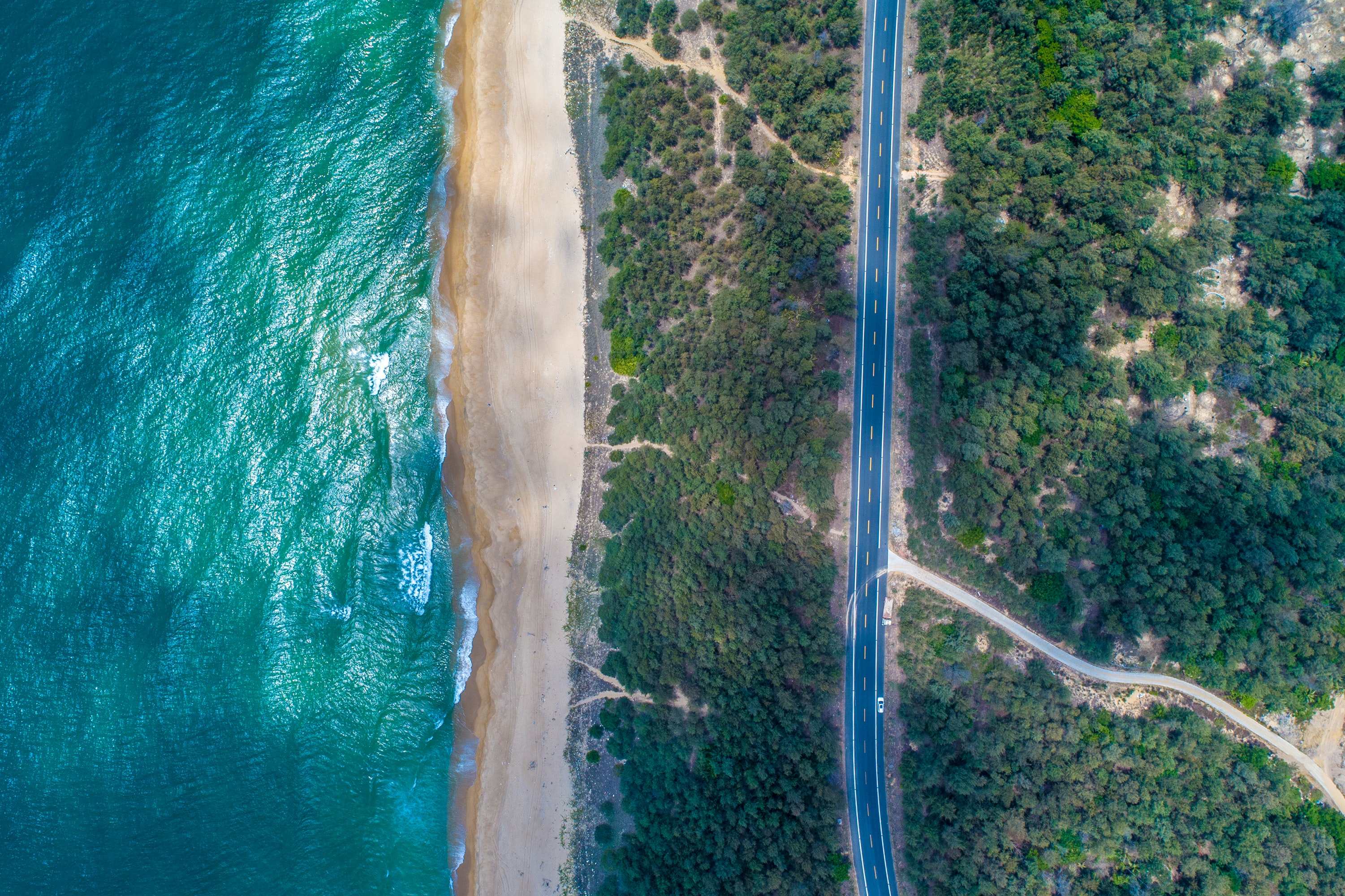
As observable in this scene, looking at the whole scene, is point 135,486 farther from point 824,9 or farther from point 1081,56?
point 1081,56

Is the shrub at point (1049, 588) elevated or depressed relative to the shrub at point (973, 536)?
depressed

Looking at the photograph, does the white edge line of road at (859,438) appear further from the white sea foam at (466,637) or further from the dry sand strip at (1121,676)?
the white sea foam at (466,637)

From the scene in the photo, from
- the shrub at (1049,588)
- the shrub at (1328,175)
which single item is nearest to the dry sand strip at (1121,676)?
the shrub at (1049,588)

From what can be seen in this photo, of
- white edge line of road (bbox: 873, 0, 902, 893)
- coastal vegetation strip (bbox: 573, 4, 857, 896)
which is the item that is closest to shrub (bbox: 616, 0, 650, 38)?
coastal vegetation strip (bbox: 573, 4, 857, 896)

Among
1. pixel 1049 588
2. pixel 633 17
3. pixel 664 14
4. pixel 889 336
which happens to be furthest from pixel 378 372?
pixel 1049 588

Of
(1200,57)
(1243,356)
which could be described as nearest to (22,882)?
(1243,356)

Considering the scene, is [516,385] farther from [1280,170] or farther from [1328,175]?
[1328,175]
